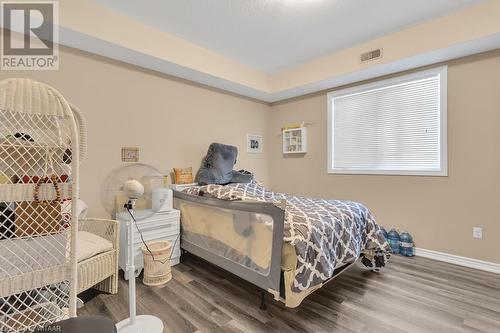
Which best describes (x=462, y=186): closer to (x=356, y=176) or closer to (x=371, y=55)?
(x=356, y=176)

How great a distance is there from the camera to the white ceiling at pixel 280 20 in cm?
226

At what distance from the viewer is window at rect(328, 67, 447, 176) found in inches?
111

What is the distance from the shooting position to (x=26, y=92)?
91 cm

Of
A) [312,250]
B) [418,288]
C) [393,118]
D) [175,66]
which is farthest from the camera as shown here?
[393,118]

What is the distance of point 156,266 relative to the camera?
222cm

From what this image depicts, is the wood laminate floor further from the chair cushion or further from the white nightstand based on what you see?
the chair cushion

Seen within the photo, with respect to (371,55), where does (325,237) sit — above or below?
below

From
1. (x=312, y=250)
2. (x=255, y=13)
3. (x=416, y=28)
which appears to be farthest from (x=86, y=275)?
(x=416, y=28)

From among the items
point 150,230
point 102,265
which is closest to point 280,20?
point 150,230

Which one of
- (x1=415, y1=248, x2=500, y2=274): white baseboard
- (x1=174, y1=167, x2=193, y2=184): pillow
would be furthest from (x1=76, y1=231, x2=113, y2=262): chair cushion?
(x1=415, y1=248, x2=500, y2=274): white baseboard

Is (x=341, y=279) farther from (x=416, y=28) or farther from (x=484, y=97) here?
(x=416, y=28)

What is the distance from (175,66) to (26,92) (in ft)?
7.11

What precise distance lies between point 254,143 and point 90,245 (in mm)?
2933

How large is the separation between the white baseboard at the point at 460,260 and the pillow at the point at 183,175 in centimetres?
304
